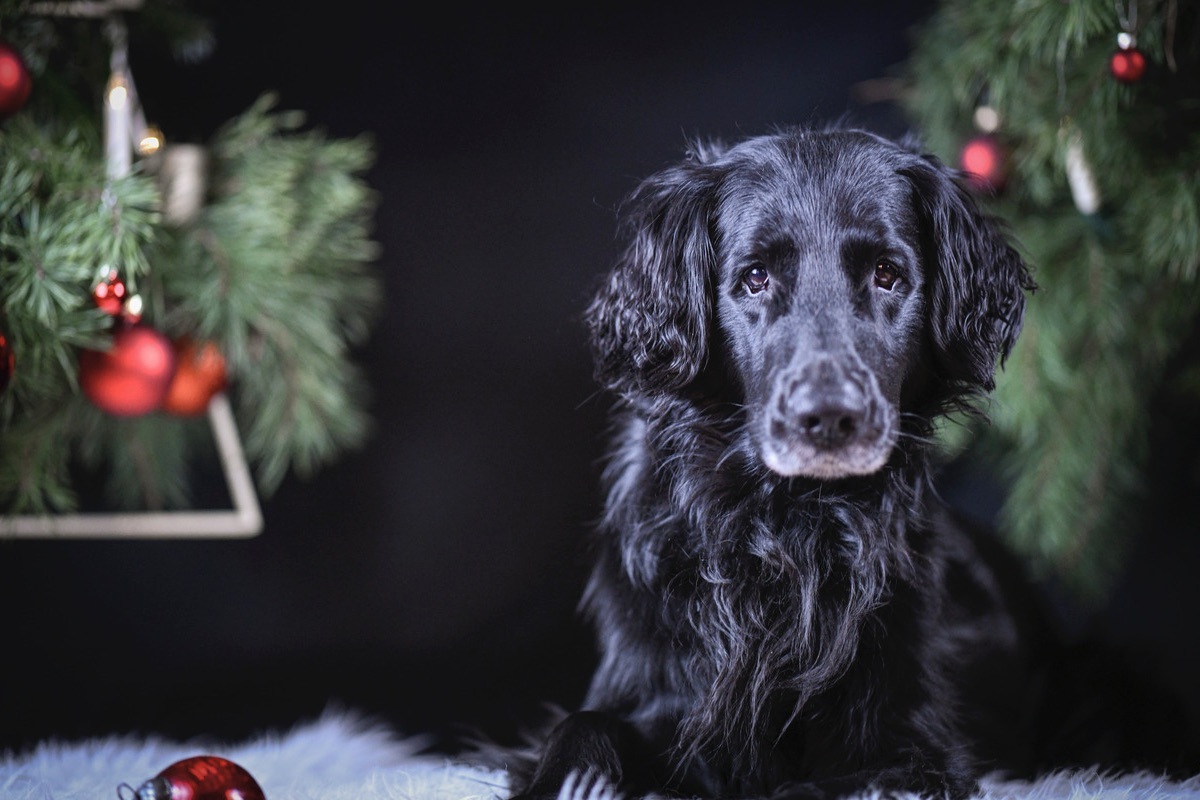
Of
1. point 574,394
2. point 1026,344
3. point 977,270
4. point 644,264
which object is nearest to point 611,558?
point 644,264

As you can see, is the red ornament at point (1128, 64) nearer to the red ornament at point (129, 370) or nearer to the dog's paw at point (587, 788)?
the dog's paw at point (587, 788)

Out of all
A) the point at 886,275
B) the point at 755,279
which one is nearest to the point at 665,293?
the point at 755,279

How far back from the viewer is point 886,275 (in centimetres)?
132

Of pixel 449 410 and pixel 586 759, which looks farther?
pixel 449 410

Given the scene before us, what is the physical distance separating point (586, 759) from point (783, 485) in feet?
1.40

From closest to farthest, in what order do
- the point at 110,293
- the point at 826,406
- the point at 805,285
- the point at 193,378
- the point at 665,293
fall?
the point at 826,406, the point at 805,285, the point at 665,293, the point at 110,293, the point at 193,378

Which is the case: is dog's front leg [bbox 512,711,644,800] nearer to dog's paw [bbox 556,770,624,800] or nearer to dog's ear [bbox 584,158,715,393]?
dog's paw [bbox 556,770,624,800]

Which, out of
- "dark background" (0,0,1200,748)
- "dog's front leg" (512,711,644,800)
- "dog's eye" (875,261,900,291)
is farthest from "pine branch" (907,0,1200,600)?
"dog's front leg" (512,711,644,800)

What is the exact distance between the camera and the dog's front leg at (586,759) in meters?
1.20

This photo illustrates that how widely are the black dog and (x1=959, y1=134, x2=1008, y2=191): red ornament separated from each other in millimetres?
466

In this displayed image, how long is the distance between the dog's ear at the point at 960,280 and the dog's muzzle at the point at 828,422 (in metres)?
0.22

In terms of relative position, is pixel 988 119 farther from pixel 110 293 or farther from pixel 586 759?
pixel 110 293

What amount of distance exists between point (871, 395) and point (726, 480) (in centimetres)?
24

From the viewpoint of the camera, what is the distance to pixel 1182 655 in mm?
2145
